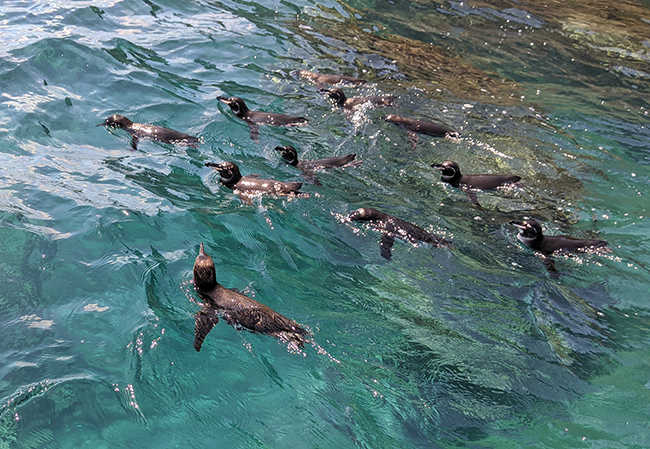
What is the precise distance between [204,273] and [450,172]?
5.41 meters

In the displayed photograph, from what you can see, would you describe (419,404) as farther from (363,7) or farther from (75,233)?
(363,7)

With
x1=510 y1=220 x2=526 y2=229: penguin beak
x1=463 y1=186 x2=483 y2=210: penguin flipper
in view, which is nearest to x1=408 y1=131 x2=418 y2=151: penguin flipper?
x1=463 y1=186 x2=483 y2=210: penguin flipper

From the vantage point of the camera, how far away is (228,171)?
8891 millimetres

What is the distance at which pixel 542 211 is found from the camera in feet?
30.6

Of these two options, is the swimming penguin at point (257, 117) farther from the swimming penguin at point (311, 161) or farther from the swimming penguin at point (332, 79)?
the swimming penguin at point (332, 79)

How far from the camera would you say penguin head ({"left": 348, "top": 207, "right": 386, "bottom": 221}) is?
8309 mm

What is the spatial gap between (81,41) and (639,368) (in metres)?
13.7

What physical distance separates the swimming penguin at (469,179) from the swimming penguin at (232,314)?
495 centimetres

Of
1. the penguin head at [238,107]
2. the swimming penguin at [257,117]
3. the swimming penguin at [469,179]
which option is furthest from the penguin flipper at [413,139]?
the penguin head at [238,107]

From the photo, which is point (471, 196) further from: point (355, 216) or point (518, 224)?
point (355, 216)

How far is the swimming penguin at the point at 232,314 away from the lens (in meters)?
5.73

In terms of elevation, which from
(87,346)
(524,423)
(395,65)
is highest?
(395,65)

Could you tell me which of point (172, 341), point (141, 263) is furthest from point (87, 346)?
point (141, 263)

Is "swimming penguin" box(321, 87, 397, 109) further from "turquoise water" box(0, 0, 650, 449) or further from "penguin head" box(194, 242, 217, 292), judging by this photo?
"penguin head" box(194, 242, 217, 292)
